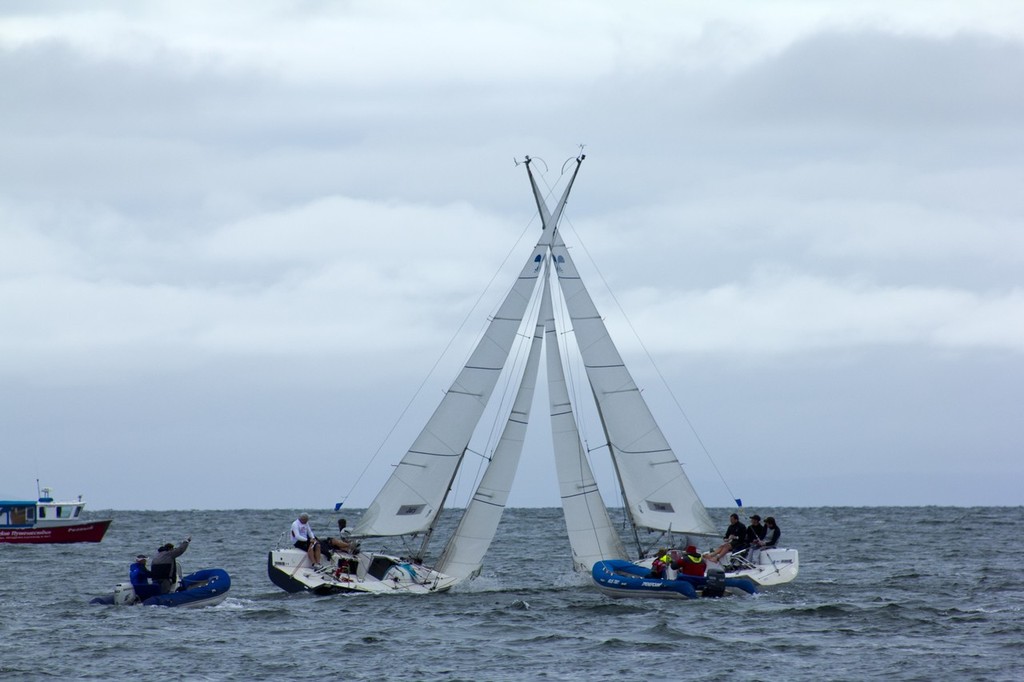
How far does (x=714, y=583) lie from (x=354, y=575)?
8.52m

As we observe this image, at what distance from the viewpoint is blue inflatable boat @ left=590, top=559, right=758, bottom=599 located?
31016 mm

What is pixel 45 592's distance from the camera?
36938mm

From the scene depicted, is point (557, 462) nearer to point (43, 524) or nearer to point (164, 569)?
point (164, 569)

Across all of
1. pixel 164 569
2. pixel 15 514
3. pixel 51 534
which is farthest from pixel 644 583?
pixel 15 514

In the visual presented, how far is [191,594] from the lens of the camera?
1214 inches

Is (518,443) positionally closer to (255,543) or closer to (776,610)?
(776,610)

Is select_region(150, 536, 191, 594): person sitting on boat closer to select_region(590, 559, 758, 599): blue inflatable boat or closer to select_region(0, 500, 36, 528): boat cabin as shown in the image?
select_region(590, 559, 758, 599): blue inflatable boat

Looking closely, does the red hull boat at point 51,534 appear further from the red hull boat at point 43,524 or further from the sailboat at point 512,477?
the sailboat at point 512,477

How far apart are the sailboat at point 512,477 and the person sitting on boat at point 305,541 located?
170mm

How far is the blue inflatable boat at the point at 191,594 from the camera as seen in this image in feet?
101

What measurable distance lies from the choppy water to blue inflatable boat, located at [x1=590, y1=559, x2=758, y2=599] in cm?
36

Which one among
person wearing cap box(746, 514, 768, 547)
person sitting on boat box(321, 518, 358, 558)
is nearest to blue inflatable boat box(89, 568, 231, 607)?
person sitting on boat box(321, 518, 358, 558)

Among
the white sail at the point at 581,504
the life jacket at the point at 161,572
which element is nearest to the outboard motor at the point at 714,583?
the white sail at the point at 581,504

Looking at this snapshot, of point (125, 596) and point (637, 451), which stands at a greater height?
point (637, 451)
